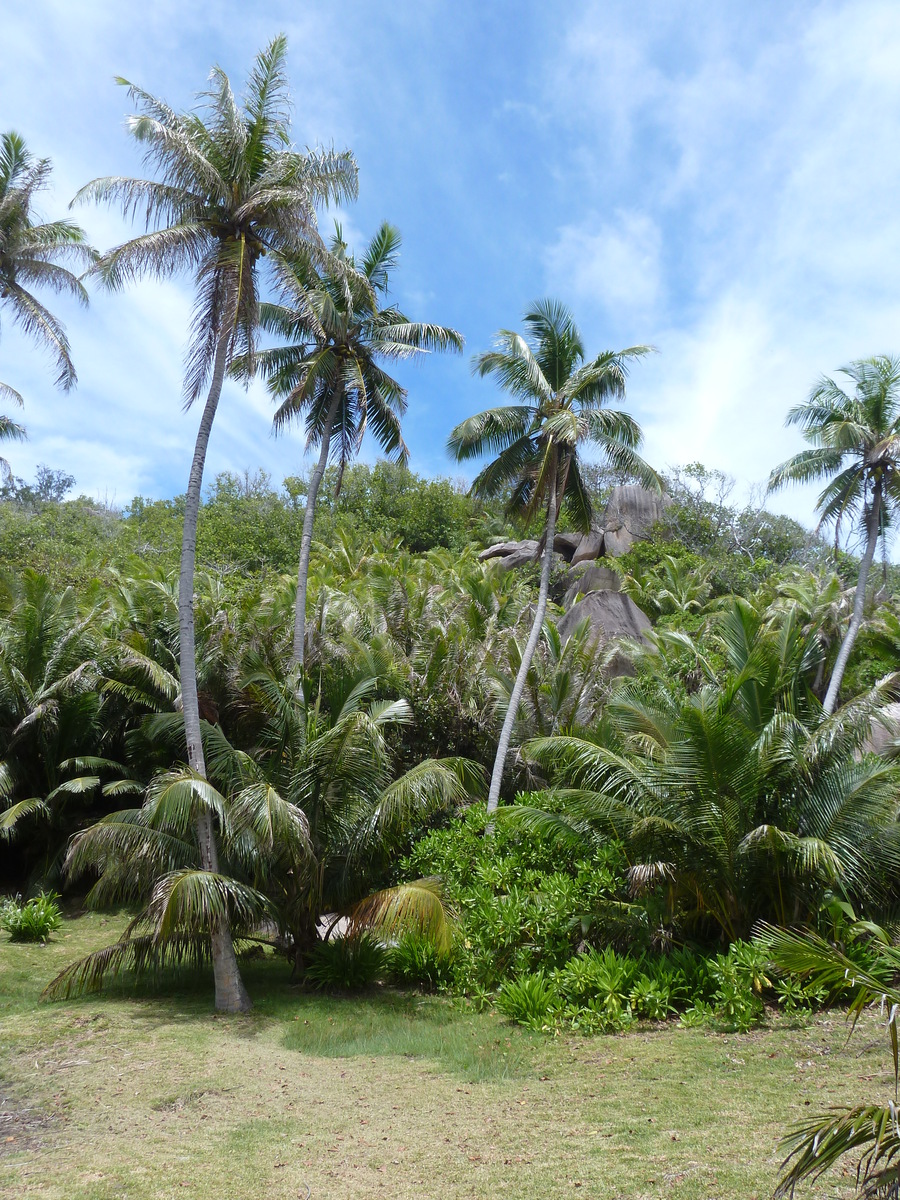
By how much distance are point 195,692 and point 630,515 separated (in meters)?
30.4

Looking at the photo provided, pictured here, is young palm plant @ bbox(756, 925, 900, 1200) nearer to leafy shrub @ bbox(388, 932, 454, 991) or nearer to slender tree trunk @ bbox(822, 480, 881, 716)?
leafy shrub @ bbox(388, 932, 454, 991)

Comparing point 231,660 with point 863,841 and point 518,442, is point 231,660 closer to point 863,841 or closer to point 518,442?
point 518,442

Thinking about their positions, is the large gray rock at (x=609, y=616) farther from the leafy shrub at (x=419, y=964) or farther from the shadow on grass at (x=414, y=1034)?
the shadow on grass at (x=414, y=1034)

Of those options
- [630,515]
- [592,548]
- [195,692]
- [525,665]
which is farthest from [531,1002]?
[630,515]

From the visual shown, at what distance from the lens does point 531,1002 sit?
32.4ft

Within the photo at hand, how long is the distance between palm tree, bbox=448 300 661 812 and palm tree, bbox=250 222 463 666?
145cm

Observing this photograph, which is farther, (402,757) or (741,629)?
(402,757)

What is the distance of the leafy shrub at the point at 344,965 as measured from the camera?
11.9 m

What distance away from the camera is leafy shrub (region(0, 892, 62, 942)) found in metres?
13.6

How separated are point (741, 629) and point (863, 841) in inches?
128

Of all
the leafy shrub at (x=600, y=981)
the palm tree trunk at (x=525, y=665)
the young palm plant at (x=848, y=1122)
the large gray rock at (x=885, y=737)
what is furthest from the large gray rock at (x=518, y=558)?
the young palm plant at (x=848, y=1122)

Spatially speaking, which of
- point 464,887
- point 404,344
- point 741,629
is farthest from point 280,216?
point 464,887

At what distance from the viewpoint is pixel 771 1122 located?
6016mm

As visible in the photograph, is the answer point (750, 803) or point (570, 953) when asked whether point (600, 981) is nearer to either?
point (570, 953)
